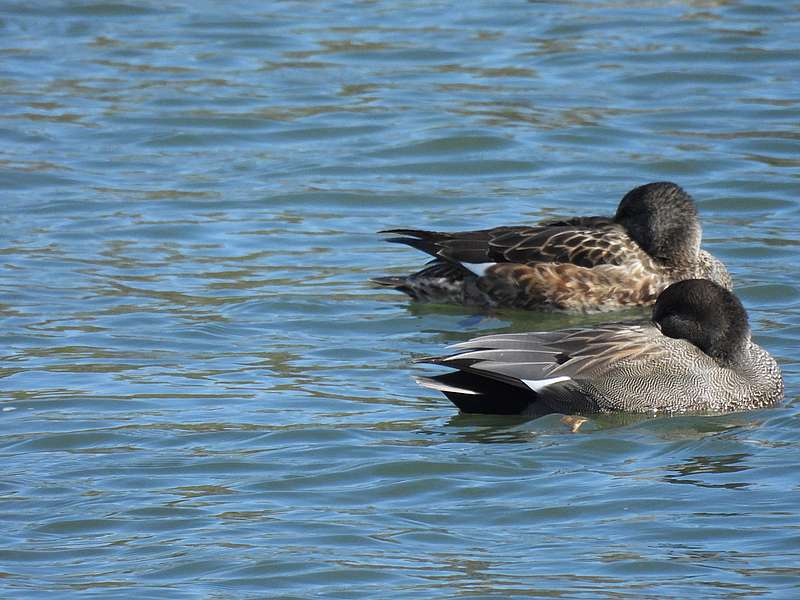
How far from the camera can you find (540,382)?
8.53m

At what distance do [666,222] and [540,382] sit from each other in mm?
2838

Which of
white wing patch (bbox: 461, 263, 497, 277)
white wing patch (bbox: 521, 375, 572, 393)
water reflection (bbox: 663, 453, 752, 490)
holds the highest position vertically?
white wing patch (bbox: 521, 375, 572, 393)

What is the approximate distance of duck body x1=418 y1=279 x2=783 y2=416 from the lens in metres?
8.56

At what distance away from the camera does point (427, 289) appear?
438 inches

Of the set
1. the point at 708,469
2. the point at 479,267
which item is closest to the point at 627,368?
the point at 708,469

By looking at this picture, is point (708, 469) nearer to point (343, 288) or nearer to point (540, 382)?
point (540, 382)

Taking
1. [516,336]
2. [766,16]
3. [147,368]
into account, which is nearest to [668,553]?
[516,336]

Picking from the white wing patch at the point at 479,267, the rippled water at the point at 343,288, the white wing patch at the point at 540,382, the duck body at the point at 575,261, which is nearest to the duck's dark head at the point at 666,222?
the duck body at the point at 575,261

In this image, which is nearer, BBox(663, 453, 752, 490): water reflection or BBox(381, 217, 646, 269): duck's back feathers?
BBox(663, 453, 752, 490): water reflection

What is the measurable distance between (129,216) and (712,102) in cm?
534

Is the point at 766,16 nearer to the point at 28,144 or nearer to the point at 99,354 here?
the point at 28,144

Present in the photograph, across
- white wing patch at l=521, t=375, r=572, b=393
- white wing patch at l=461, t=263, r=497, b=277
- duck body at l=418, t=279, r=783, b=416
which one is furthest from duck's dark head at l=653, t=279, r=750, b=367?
white wing patch at l=461, t=263, r=497, b=277

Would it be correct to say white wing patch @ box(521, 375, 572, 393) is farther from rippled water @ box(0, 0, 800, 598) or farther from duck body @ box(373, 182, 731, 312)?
duck body @ box(373, 182, 731, 312)

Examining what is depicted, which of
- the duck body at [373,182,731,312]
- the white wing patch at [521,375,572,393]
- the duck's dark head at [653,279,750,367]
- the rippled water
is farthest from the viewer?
the duck body at [373,182,731,312]
